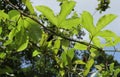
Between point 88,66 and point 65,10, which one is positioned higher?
point 65,10

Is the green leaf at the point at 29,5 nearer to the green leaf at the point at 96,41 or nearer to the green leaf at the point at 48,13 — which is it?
the green leaf at the point at 48,13

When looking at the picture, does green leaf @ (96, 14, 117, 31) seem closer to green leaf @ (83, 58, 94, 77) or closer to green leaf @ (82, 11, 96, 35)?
green leaf @ (82, 11, 96, 35)

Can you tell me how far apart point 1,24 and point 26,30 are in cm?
63

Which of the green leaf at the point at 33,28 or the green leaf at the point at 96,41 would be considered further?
the green leaf at the point at 96,41

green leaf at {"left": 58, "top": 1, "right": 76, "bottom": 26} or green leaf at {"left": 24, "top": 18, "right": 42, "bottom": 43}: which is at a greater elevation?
green leaf at {"left": 58, "top": 1, "right": 76, "bottom": 26}

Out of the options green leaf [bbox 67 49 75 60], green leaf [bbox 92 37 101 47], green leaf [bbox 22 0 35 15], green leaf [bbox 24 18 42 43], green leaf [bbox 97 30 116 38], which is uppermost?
green leaf [bbox 22 0 35 15]

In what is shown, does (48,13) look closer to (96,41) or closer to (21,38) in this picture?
(21,38)

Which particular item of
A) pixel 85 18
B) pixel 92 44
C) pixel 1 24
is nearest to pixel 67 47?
pixel 92 44

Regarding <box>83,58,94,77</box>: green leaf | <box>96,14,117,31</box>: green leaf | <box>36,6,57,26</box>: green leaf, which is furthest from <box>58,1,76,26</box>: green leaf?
<box>83,58,94,77</box>: green leaf

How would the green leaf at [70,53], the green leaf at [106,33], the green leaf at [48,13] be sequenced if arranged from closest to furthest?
the green leaf at [48,13] < the green leaf at [106,33] < the green leaf at [70,53]

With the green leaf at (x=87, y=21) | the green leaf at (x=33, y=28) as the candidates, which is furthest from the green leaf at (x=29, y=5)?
the green leaf at (x=87, y=21)

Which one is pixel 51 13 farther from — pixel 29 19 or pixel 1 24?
pixel 1 24

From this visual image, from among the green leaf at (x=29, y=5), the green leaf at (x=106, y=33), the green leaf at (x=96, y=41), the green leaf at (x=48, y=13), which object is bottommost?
the green leaf at (x=96, y=41)

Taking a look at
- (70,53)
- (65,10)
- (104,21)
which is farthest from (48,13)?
(70,53)
